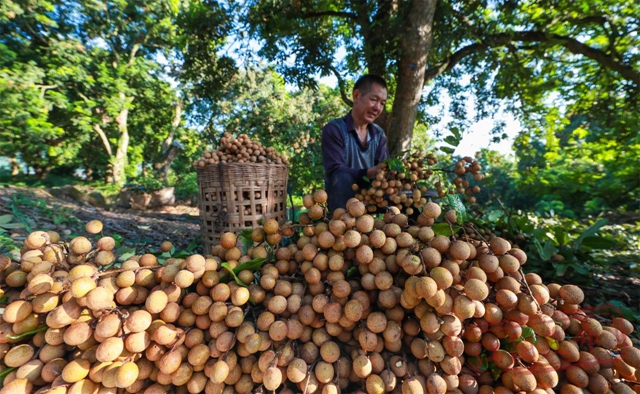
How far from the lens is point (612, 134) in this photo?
5.11m

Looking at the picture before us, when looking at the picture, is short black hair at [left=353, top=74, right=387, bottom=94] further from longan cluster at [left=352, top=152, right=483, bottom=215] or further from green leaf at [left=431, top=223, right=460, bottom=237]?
green leaf at [left=431, top=223, right=460, bottom=237]

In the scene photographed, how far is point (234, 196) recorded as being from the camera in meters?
2.41

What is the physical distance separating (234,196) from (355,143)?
121 centimetres

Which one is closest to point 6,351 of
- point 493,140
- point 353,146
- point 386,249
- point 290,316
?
point 290,316

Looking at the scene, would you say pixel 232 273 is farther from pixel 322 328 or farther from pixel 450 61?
pixel 450 61

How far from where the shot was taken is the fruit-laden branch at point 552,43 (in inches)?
159

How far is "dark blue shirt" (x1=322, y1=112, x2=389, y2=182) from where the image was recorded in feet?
7.86

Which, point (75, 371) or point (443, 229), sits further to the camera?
point (443, 229)

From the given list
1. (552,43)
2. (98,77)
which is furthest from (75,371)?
(98,77)

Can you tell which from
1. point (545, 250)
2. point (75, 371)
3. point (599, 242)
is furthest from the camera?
point (599, 242)

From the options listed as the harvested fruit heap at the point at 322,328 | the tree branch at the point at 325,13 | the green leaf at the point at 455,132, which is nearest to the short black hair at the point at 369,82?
the green leaf at the point at 455,132

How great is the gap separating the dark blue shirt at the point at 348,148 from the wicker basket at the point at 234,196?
535 mm

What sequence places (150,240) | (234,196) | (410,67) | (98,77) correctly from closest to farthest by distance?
1. (234,196)
2. (150,240)
3. (410,67)
4. (98,77)

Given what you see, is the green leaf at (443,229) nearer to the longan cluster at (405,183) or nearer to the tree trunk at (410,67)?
the longan cluster at (405,183)
